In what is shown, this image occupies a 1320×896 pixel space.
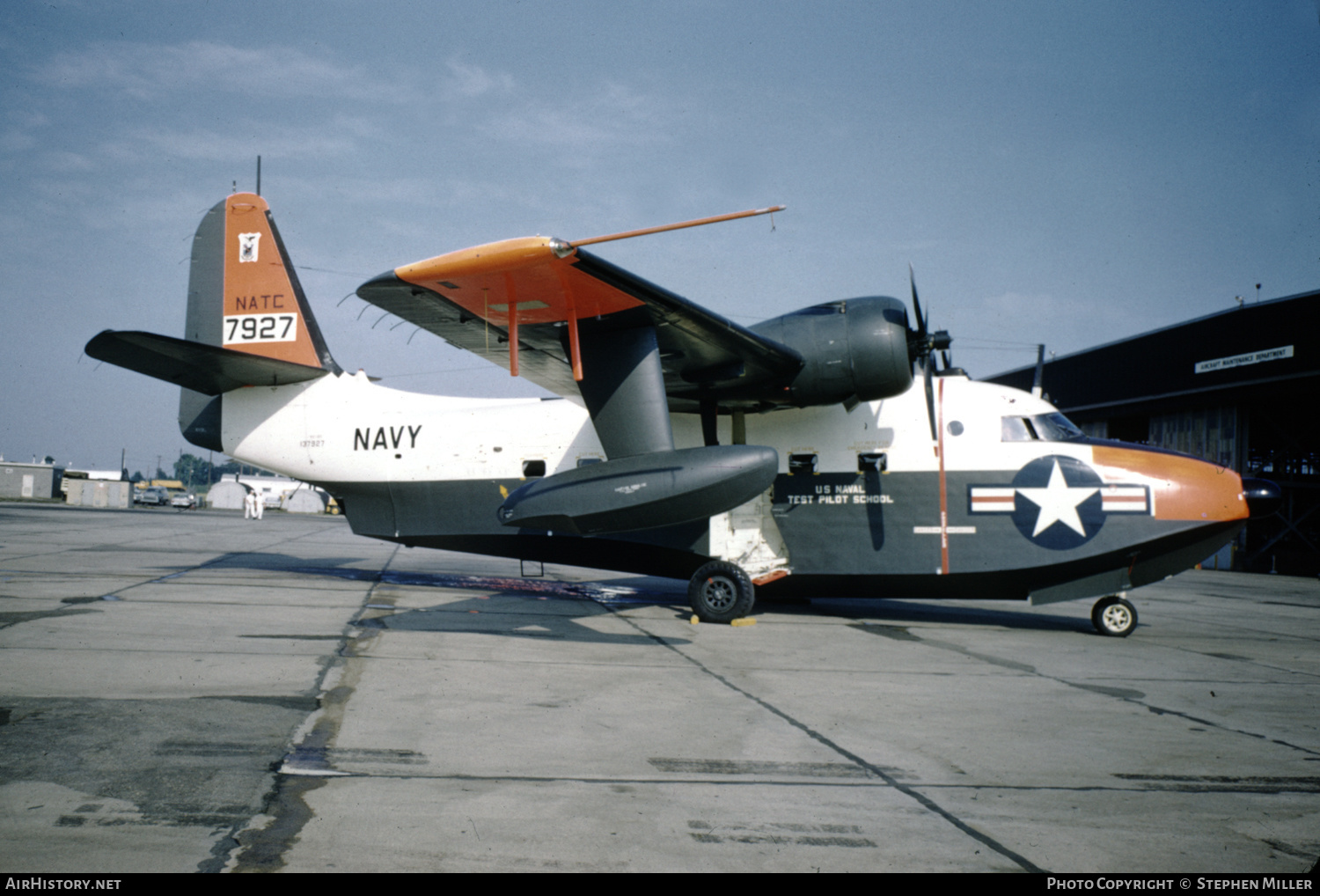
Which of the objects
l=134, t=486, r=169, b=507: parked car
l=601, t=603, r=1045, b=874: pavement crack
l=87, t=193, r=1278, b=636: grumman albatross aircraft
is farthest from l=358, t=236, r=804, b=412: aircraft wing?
l=134, t=486, r=169, b=507: parked car

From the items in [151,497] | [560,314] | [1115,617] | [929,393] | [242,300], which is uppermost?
[242,300]

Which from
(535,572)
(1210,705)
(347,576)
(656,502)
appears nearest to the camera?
(1210,705)

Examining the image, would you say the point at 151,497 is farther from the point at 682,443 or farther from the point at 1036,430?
the point at 1036,430

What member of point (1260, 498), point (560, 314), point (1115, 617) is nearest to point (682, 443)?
point (560, 314)

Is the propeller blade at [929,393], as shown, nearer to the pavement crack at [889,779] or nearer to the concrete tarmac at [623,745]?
Answer: the concrete tarmac at [623,745]

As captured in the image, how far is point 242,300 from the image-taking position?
42.1 ft

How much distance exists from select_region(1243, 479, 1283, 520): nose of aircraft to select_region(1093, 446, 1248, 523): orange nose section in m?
0.10

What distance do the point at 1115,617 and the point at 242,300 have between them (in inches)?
545

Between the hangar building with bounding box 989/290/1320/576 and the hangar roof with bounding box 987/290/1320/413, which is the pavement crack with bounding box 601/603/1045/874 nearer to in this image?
the hangar building with bounding box 989/290/1320/576
